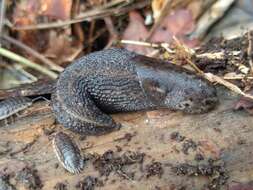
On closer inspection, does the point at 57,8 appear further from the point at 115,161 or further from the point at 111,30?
the point at 115,161

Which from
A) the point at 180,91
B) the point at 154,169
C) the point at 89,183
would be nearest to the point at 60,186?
the point at 89,183

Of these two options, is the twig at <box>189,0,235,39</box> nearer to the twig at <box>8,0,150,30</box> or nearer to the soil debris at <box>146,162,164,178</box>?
the twig at <box>8,0,150,30</box>

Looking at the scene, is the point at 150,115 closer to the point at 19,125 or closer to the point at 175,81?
the point at 175,81

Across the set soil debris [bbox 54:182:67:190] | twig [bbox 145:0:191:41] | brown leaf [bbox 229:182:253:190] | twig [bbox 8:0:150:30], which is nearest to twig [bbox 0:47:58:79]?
twig [bbox 8:0:150:30]

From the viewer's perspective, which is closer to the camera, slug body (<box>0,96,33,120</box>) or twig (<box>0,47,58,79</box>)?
slug body (<box>0,96,33,120</box>)

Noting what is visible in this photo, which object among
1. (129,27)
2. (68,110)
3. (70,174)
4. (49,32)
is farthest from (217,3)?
(70,174)

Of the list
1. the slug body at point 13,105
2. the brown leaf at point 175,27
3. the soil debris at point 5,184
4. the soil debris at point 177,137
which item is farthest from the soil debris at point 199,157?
the brown leaf at point 175,27
